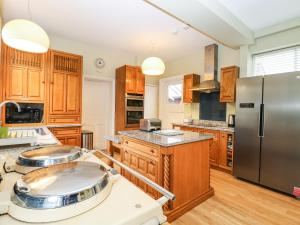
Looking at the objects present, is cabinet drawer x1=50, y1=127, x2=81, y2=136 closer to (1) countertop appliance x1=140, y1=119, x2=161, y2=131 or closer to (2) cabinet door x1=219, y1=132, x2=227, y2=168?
(1) countertop appliance x1=140, y1=119, x2=161, y2=131

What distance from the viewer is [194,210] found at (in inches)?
87.9

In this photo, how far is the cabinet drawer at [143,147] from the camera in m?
2.15

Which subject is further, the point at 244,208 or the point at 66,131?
the point at 66,131

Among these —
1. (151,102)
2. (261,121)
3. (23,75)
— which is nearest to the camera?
(261,121)

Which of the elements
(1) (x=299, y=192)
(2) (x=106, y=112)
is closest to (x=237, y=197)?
(1) (x=299, y=192)

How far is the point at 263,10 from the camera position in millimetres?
2803

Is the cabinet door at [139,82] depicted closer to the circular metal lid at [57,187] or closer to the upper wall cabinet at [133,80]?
the upper wall cabinet at [133,80]

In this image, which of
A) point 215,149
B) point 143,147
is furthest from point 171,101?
point 143,147

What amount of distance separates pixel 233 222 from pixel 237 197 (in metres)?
0.67

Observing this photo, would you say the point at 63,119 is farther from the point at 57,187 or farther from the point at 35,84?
the point at 57,187

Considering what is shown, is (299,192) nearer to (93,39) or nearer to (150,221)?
(150,221)

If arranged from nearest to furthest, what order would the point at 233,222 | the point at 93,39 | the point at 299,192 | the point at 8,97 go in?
1. the point at 233,222
2. the point at 299,192
3. the point at 8,97
4. the point at 93,39

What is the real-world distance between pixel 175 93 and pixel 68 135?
3.32m

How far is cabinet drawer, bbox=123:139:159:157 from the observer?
7.06 ft
